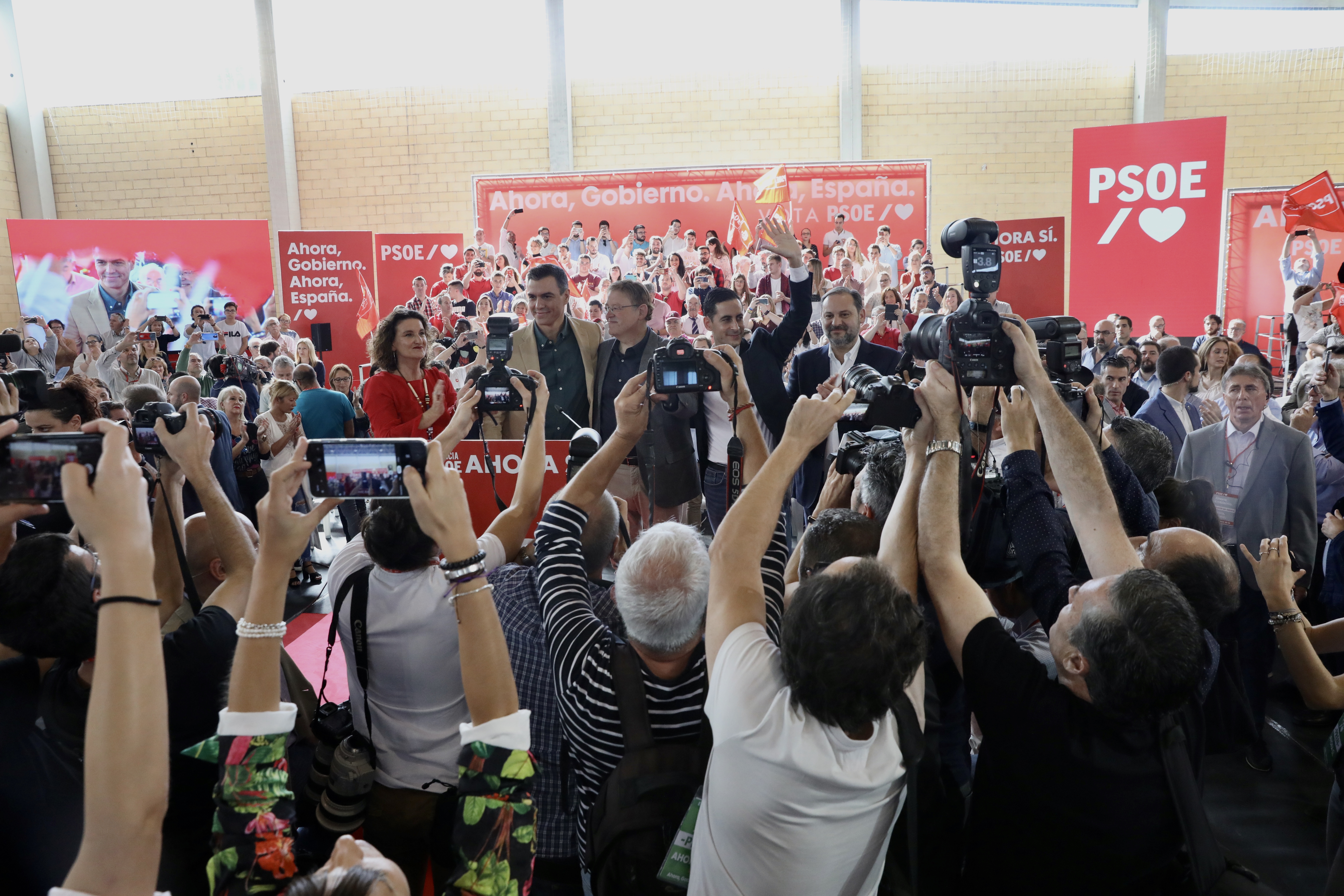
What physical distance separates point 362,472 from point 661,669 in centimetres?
57

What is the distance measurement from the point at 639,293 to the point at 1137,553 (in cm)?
221

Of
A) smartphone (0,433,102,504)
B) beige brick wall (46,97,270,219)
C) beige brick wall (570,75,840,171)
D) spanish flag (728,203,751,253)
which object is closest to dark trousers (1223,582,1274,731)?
smartphone (0,433,102,504)

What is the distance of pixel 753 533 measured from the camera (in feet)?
4.43

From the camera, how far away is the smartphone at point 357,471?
127 cm

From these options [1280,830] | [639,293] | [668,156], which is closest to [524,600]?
[639,293]

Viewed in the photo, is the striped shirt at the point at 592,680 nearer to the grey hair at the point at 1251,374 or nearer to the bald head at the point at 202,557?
the bald head at the point at 202,557

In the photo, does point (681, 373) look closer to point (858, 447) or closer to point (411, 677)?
point (858, 447)

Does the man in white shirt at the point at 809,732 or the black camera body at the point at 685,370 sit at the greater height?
the black camera body at the point at 685,370

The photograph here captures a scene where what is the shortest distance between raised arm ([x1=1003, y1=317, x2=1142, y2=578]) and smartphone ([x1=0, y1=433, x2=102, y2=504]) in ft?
5.18

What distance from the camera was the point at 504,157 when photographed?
13.4m

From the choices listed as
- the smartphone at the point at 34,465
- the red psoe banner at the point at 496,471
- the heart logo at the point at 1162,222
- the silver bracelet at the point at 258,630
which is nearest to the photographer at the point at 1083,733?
the silver bracelet at the point at 258,630

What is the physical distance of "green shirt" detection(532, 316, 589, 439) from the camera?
146 inches

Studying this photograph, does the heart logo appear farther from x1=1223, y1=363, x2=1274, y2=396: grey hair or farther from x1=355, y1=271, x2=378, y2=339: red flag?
x1=355, y1=271, x2=378, y2=339: red flag

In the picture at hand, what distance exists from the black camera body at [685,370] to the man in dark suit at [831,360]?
145cm
